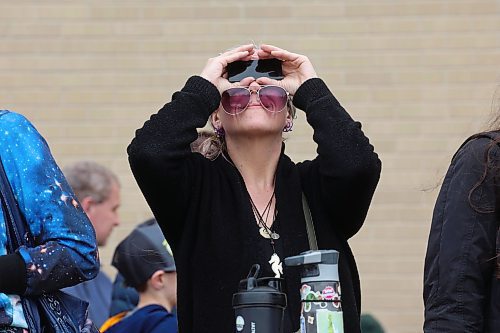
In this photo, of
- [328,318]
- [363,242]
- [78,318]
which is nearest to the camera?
[328,318]

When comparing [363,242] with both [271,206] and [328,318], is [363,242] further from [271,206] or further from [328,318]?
[328,318]

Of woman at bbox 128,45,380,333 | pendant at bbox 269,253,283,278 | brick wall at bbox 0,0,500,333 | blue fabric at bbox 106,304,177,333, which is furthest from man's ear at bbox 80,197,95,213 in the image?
pendant at bbox 269,253,283,278

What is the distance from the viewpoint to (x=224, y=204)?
421 centimetres

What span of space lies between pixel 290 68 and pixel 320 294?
42.2 inches

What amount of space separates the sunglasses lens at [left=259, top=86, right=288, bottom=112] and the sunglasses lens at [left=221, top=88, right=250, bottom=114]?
50 millimetres

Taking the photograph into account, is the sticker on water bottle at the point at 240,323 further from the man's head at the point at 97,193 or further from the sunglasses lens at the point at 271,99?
the man's head at the point at 97,193

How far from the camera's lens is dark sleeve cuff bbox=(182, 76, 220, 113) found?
4.24m

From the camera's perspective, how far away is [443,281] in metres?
3.76

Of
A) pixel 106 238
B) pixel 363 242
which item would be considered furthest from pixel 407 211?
pixel 106 238

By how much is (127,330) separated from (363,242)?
93.5 inches

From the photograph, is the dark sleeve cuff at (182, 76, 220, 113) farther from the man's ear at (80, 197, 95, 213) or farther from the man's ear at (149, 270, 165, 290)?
the man's ear at (80, 197, 95, 213)

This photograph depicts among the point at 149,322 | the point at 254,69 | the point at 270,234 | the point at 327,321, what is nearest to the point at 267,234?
the point at 270,234

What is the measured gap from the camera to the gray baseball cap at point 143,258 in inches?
232

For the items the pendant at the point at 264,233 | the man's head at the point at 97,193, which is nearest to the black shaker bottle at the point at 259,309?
the pendant at the point at 264,233
